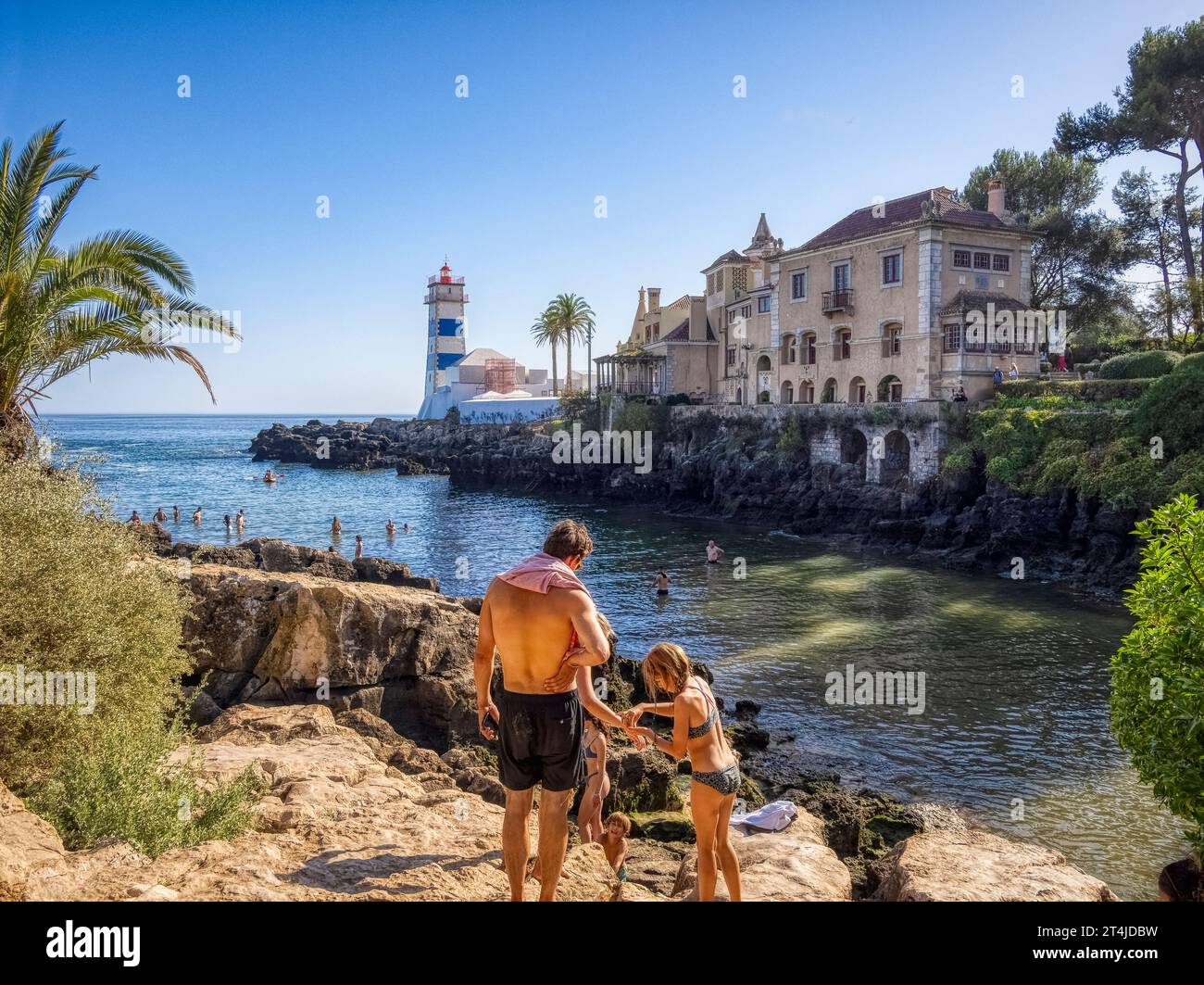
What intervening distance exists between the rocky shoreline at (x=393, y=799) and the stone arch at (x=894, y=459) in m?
26.8

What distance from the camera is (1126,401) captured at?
103 ft

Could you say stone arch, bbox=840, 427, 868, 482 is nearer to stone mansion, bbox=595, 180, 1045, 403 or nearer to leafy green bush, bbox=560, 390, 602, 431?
stone mansion, bbox=595, 180, 1045, 403

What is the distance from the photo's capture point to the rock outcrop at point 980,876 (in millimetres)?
7305

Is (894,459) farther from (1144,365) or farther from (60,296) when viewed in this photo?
(60,296)

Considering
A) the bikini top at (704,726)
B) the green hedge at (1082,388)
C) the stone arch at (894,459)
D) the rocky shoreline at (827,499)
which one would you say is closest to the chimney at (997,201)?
the green hedge at (1082,388)

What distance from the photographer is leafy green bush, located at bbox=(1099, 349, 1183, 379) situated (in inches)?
1309

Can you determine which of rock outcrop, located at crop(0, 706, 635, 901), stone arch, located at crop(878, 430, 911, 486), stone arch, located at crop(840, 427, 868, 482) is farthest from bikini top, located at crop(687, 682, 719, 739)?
stone arch, located at crop(840, 427, 868, 482)

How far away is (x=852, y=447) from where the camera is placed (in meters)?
43.1

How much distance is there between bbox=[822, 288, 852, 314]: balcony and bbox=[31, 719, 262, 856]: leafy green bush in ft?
141

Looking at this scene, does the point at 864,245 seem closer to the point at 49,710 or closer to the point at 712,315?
the point at 712,315

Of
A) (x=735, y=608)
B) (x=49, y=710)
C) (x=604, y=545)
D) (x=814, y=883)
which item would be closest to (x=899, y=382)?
(x=604, y=545)

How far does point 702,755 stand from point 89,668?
586 centimetres

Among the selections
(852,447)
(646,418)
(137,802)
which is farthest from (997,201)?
(137,802)

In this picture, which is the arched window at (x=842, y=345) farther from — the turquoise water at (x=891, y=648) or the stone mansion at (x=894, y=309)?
the turquoise water at (x=891, y=648)
